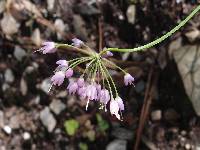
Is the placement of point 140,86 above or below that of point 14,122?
above

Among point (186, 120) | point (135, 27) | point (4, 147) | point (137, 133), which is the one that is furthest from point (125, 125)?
point (4, 147)

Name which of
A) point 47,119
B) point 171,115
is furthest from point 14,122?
point 171,115

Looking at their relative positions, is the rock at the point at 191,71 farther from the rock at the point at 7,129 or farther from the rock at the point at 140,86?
the rock at the point at 7,129

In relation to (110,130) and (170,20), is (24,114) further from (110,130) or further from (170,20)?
(170,20)

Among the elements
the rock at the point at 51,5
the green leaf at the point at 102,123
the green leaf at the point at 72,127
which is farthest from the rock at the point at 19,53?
the green leaf at the point at 102,123

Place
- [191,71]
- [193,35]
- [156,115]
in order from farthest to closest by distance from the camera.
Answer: [156,115] → [193,35] → [191,71]

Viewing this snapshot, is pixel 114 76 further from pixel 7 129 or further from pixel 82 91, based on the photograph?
pixel 82 91

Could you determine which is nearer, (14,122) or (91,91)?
(91,91)

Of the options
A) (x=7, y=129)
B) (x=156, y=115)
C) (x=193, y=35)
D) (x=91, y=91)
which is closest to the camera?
(x=91, y=91)
